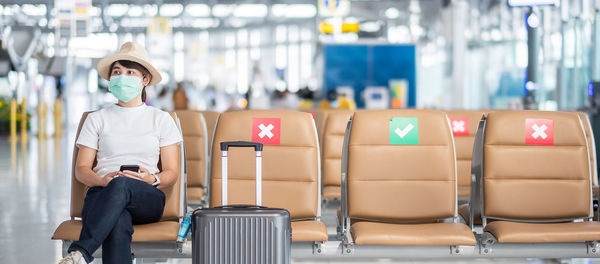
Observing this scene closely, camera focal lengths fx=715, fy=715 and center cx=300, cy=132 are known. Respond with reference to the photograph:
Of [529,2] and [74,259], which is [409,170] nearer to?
[74,259]

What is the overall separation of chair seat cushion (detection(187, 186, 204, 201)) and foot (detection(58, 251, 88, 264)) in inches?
73.6

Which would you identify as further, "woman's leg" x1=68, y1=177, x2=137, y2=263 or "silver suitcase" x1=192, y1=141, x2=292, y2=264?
"woman's leg" x1=68, y1=177, x2=137, y2=263

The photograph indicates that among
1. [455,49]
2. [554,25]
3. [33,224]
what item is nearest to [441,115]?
[33,224]

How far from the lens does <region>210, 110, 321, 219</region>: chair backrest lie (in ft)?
11.7

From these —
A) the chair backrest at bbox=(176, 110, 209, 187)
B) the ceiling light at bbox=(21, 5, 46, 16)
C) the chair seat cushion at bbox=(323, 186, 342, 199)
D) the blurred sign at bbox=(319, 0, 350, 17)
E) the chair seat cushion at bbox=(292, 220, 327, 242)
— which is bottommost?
the chair seat cushion at bbox=(292, 220, 327, 242)

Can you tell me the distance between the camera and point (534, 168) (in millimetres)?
3656

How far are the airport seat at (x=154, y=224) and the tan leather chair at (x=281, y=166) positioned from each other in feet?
0.57

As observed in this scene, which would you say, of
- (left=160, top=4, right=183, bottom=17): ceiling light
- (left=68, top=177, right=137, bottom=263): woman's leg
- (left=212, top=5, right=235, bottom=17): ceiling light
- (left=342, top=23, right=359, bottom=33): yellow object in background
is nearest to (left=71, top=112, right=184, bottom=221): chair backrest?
(left=68, top=177, right=137, bottom=263): woman's leg

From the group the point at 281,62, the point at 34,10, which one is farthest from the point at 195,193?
the point at 281,62

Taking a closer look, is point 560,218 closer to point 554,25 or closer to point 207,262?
point 207,262

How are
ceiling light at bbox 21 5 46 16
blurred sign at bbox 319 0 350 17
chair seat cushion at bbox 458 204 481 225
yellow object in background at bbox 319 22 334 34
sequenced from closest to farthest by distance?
1. chair seat cushion at bbox 458 204 481 225
2. yellow object in background at bbox 319 22 334 34
3. blurred sign at bbox 319 0 350 17
4. ceiling light at bbox 21 5 46 16

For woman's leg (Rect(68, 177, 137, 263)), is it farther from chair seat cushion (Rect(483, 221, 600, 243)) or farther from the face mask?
chair seat cushion (Rect(483, 221, 600, 243))

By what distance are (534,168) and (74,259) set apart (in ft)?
7.45

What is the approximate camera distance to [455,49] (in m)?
17.0
